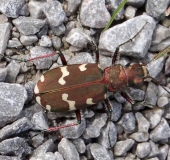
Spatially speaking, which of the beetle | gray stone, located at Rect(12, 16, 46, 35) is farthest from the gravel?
the beetle

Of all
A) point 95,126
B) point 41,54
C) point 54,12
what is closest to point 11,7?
point 54,12

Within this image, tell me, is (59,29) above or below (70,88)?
above

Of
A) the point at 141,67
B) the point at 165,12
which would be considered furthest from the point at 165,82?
the point at 165,12

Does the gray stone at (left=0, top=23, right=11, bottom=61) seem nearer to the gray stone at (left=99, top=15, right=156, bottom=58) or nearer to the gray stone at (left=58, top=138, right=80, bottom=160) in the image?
the gray stone at (left=99, top=15, right=156, bottom=58)

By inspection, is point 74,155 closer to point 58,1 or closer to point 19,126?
point 19,126

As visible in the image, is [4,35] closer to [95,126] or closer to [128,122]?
[95,126]

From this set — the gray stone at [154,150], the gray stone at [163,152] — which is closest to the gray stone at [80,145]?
the gray stone at [154,150]

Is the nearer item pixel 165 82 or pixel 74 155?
pixel 74 155
